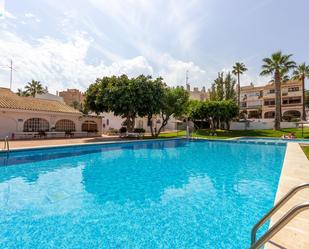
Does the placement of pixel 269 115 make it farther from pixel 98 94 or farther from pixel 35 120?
pixel 35 120

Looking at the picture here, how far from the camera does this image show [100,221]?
4.84 m

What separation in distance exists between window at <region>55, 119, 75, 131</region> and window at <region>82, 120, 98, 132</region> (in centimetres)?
204

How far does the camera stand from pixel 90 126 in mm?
31172

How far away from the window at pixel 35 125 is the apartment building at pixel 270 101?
165 feet

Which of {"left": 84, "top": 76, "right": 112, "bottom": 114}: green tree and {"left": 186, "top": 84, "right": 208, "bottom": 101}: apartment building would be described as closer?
{"left": 84, "top": 76, "right": 112, "bottom": 114}: green tree

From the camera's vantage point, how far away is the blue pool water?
4.10 m

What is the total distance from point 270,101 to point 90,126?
46.9 metres

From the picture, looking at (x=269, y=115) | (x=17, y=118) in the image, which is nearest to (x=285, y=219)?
(x=17, y=118)

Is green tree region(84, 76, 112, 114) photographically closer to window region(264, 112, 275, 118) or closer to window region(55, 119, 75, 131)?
window region(55, 119, 75, 131)

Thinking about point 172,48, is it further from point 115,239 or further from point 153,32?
point 115,239

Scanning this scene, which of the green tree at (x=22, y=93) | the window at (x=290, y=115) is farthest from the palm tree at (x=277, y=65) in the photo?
the green tree at (x=22, y=93)

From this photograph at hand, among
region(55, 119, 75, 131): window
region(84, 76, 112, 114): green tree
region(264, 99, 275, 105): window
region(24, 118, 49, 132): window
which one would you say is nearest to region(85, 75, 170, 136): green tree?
region(84, 76, 112, 114): green tree

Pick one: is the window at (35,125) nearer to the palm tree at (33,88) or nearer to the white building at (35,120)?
the white building at (35,120)

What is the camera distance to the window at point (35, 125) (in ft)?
78.4
